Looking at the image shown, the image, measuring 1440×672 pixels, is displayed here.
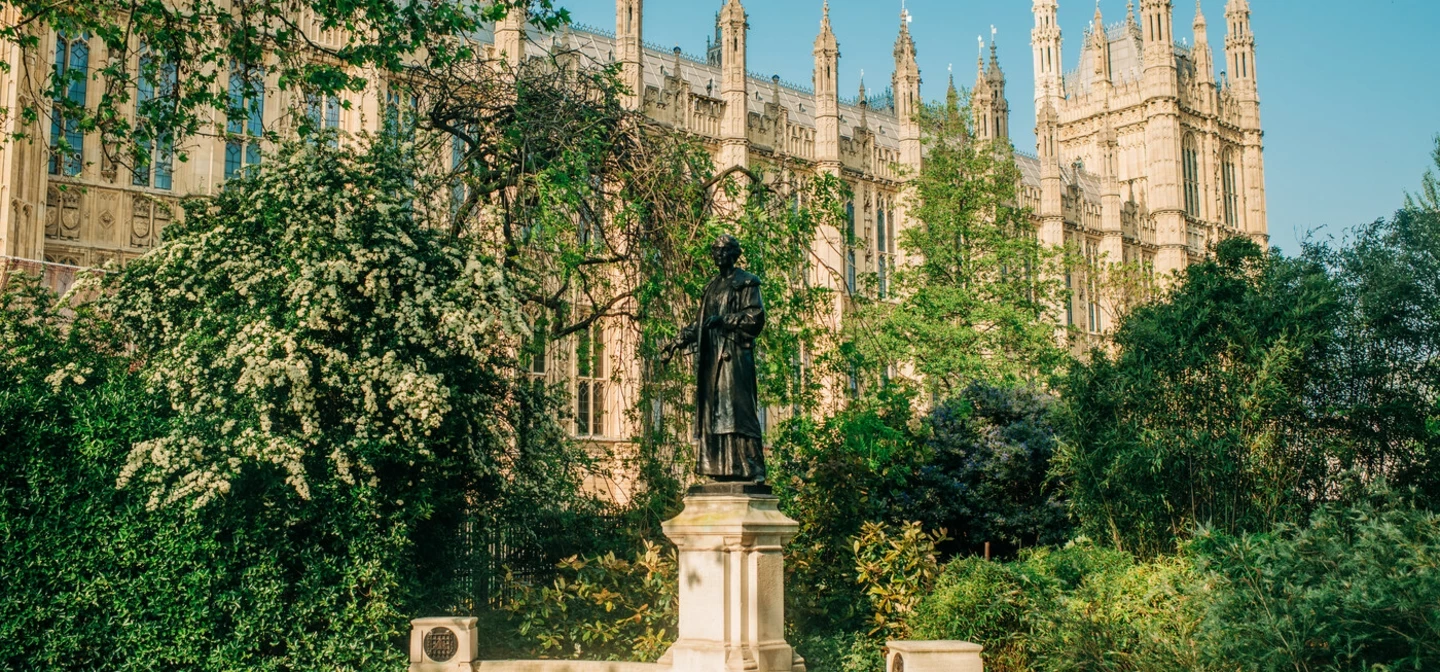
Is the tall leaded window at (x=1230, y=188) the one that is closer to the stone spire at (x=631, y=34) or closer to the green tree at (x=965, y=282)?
the green tree at (x=965, y=282)

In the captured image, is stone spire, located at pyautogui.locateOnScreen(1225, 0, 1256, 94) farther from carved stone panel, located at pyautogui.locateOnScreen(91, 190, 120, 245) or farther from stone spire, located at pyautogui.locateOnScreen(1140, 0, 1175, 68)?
carved stone panel, located at pyautogui.locateOnScreen(91, 190, 120, 245)

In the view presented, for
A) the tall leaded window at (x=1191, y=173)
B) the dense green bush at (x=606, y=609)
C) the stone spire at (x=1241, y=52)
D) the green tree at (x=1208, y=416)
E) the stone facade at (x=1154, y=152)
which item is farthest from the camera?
the stone spire at (x=1241, y=52)

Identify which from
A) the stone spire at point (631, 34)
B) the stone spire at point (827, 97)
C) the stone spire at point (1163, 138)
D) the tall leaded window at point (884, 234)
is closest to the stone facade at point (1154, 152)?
the stone spire at point (1163, 138)

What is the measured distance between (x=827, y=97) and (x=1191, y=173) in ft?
75.6

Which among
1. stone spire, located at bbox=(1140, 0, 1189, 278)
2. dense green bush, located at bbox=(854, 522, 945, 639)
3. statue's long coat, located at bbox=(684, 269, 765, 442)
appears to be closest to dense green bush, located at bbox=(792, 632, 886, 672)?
dense green bush, located at bbox=(854, 522, 945, 639)

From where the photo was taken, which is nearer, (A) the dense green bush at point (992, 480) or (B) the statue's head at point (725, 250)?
(B) the statue's head at point (725, 250)

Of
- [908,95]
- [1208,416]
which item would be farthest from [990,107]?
[1208,416]

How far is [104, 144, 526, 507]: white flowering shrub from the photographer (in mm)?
9859

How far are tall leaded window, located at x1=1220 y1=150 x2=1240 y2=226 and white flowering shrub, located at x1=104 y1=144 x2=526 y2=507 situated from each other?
1721 inches

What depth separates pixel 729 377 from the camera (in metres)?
8.58

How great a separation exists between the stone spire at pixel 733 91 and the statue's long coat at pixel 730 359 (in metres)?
19.5

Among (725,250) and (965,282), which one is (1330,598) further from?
(965,282)

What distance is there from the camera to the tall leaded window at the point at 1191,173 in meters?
46.1

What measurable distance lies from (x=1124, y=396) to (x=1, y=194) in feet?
48.6
